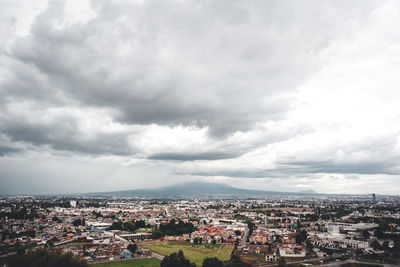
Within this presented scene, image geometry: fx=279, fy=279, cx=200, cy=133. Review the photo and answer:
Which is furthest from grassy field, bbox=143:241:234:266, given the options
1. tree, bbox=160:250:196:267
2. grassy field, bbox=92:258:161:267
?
tree, bbox=160:250:196:267

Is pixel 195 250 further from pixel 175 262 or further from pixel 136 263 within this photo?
pixel 175 262

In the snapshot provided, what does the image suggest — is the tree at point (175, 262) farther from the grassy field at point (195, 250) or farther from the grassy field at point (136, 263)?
the grassy field at point (195, 250)

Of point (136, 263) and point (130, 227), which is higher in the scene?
point (136, 263)

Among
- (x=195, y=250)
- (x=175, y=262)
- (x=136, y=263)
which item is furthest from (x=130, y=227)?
(x=175, y=262)

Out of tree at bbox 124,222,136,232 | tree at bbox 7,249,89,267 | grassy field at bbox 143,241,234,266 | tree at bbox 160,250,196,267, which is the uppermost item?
tree at bbox 7,249,89,267

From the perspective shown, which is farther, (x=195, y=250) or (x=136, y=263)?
(x=195, y=250)

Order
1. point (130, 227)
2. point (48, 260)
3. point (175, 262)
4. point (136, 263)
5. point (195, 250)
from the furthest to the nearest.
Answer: point (130, 227) → point (195, 250) → point (136, 263) → point (175, 262) → point (48, 260)

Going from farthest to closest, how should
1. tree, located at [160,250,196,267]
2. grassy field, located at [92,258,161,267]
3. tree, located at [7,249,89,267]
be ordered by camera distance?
grassy field, located at [92,258,161,267] → tree, located at [160,250,196,267] → tree, located at [7,249,89,267]

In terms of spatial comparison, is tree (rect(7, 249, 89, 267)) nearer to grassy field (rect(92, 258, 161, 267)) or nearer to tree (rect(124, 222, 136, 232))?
grassy field (rect(92, 258, 161, 267))
